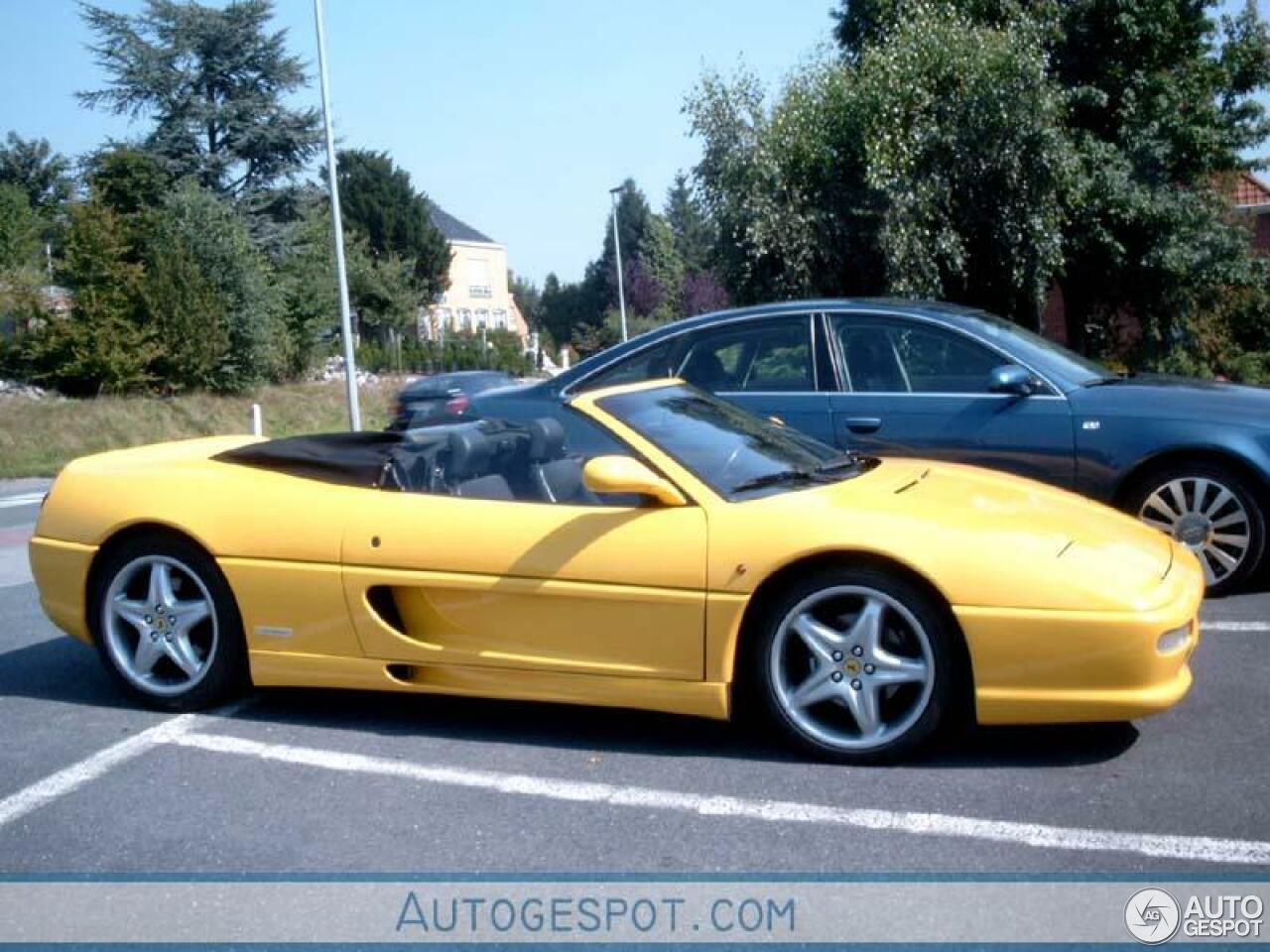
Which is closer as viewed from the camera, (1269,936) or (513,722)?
(1269,936)

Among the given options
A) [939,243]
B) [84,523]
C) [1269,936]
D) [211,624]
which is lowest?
[1269,936]

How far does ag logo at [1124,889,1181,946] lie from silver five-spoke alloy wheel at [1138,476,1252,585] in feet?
10.5

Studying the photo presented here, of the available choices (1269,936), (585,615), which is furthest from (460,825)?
(1269,936)

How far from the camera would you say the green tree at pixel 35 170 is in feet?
205

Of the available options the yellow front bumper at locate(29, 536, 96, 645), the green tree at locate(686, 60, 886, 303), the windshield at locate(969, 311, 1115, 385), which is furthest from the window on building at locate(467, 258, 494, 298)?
the yellow front bumper at locate(29, 536, 96, 645)

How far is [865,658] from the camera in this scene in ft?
12.9

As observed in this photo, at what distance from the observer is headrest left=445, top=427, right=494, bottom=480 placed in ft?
15.2

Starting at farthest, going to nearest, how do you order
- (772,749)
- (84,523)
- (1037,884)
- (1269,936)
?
(84,523), (772,749), (1037,884), (1269,936)

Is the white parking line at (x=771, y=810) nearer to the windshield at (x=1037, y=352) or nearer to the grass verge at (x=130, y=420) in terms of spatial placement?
the windshield at (x=1037, y=352)

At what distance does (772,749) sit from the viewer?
4.18 m

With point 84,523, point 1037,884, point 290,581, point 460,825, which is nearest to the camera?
point 1037,884

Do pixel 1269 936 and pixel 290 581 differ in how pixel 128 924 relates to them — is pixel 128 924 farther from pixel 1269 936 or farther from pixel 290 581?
pixel 1269 936

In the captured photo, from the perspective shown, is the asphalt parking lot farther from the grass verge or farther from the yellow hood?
the grass verge

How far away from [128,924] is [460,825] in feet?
2.95
